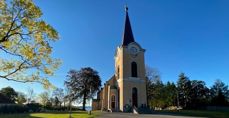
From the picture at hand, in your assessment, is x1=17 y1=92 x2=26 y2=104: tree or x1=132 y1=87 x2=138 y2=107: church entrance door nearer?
x1=132 y1=87 x2=138 y2=107: church entrance door

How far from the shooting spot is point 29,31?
41.4 feet

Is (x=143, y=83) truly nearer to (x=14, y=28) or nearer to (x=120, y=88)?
(x=120, y=88)

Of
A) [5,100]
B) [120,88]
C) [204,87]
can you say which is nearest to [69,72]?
[5,100]

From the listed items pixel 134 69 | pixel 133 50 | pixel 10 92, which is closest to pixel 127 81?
pixel 134 69

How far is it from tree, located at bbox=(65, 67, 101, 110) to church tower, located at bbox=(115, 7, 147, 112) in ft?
51.8

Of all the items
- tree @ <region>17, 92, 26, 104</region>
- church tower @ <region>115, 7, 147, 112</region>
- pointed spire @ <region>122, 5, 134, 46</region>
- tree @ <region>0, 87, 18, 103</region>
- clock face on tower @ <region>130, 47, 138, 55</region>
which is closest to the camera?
church tower @ <region>115, 7, 147, 112</region>

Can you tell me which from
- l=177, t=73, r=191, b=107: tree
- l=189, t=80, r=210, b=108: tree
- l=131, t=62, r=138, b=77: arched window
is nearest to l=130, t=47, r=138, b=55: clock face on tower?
l=131, t=62, r=138, b=77: arched window

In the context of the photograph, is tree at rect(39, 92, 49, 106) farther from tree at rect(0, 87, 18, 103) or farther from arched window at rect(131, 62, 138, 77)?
arched window at rect(131, 62, 138, 77)

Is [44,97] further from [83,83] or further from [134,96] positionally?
[134,96]

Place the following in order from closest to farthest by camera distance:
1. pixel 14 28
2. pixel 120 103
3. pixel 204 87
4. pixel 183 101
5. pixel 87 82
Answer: pixel 14 28, pixel 120 103, pixel 87 82, pixel 183 101, pixel 204 87

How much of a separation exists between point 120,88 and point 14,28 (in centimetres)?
3019

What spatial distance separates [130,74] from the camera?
134 ft

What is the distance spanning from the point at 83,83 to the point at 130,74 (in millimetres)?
20944

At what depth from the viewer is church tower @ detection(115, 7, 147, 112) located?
1560 inches
